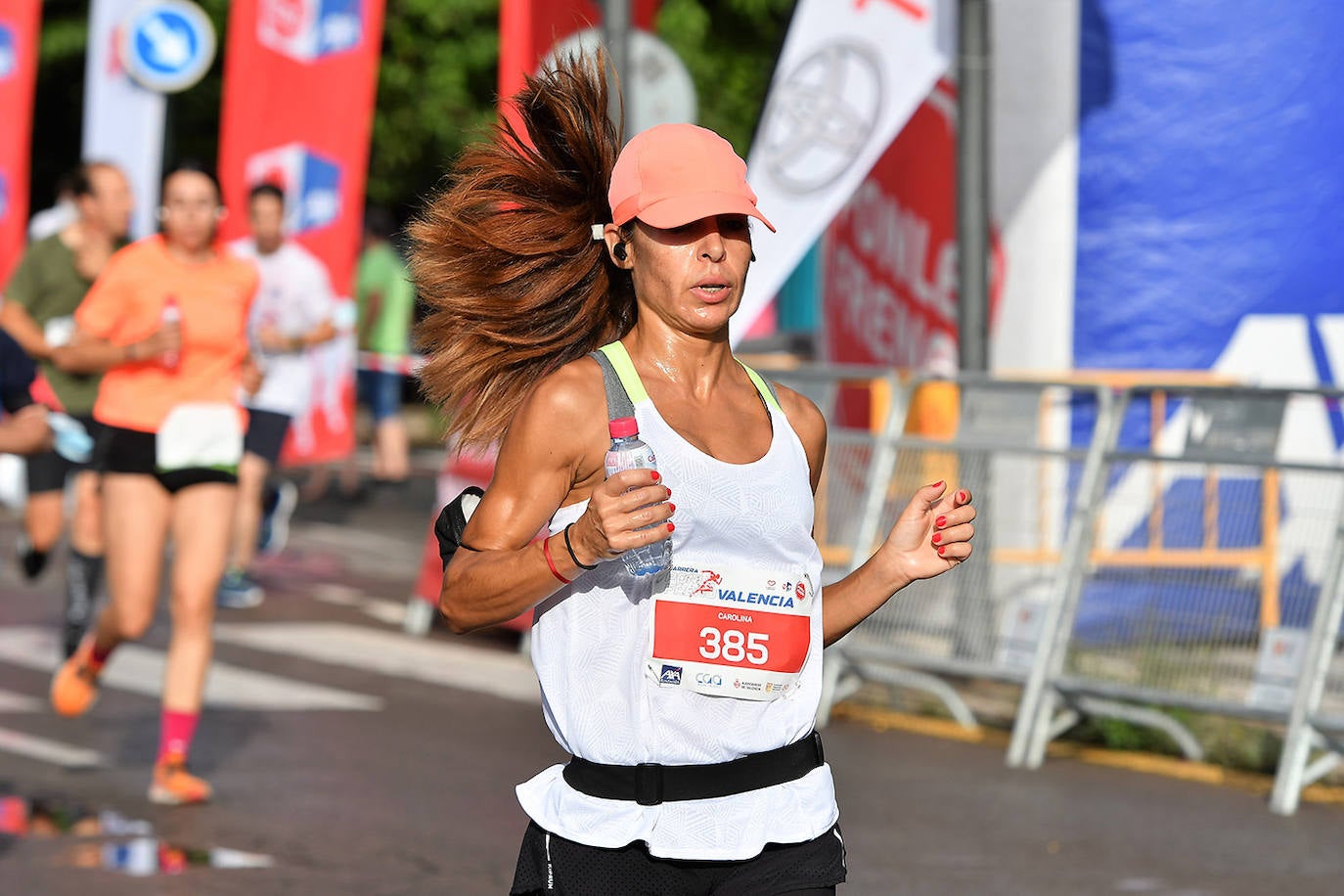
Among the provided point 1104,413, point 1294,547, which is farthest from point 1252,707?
point 1104,413

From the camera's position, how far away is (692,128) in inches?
139

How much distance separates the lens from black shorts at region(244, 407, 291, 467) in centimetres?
1133

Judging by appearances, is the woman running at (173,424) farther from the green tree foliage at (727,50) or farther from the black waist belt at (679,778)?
the green tree foliage at (727,50)

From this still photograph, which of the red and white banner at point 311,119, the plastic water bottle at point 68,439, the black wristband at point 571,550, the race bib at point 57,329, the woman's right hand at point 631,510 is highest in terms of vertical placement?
the red and white banner at point 311,119

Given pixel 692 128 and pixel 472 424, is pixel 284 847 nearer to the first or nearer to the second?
pixel 472 424

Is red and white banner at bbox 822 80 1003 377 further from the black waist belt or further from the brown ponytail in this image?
the black waist belt

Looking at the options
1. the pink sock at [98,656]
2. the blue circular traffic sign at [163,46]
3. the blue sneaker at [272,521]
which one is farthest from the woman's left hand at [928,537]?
the blue circular traffic sign at [163,46]

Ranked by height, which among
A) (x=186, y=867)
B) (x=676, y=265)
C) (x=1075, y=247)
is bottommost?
(x=186, y=867)

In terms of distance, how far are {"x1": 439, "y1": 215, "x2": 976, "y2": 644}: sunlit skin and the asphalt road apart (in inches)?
110

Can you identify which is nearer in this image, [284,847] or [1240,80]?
[284,847]

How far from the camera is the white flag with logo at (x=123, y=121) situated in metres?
16.3

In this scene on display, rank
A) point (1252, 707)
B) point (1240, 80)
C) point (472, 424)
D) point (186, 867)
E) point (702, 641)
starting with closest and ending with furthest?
1. point (702, 641)
2. point (472, 424)
3. point (186, 867)
4. point (1252, 707)
5. point (1240, 80)

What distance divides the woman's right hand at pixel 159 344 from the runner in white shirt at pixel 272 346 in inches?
162

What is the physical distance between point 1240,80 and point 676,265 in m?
8.05
